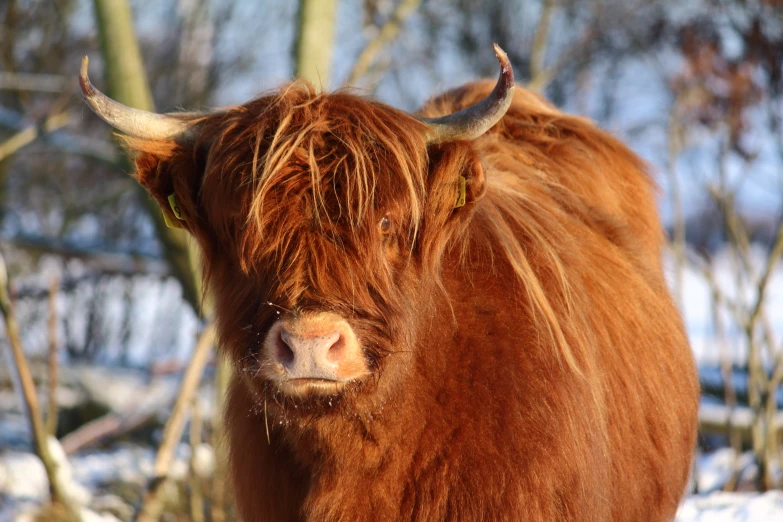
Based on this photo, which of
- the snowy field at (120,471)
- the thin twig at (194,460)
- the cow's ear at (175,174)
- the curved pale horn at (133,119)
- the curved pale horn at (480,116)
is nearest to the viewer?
the curved pale horn at (480,116)

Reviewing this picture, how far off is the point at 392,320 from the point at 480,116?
2.32 feet

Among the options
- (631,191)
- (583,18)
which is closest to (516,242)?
(631,191)

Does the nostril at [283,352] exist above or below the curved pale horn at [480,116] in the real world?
below

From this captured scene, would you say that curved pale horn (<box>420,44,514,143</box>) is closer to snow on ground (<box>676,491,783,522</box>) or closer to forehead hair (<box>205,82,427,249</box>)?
forehead hair (<box>205,82,427,249</box>)

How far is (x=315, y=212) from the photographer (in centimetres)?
257

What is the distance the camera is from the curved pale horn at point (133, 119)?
2.68 metres

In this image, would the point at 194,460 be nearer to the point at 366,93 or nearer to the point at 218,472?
the point at 218,472

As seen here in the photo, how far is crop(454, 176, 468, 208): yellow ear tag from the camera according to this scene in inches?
111

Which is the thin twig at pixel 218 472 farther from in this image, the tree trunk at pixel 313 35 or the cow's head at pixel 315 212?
the cow's head at pixel 315 212

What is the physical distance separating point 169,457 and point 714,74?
18.7ft

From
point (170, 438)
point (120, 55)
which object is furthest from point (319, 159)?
point (120, 55)

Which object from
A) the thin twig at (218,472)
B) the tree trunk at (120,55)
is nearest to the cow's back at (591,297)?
the tree trunk at (120,55)

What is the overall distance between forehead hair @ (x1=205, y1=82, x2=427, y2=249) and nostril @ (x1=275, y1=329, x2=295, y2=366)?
353mm

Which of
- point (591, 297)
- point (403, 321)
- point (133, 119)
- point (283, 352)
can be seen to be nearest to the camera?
point (283, 352)
